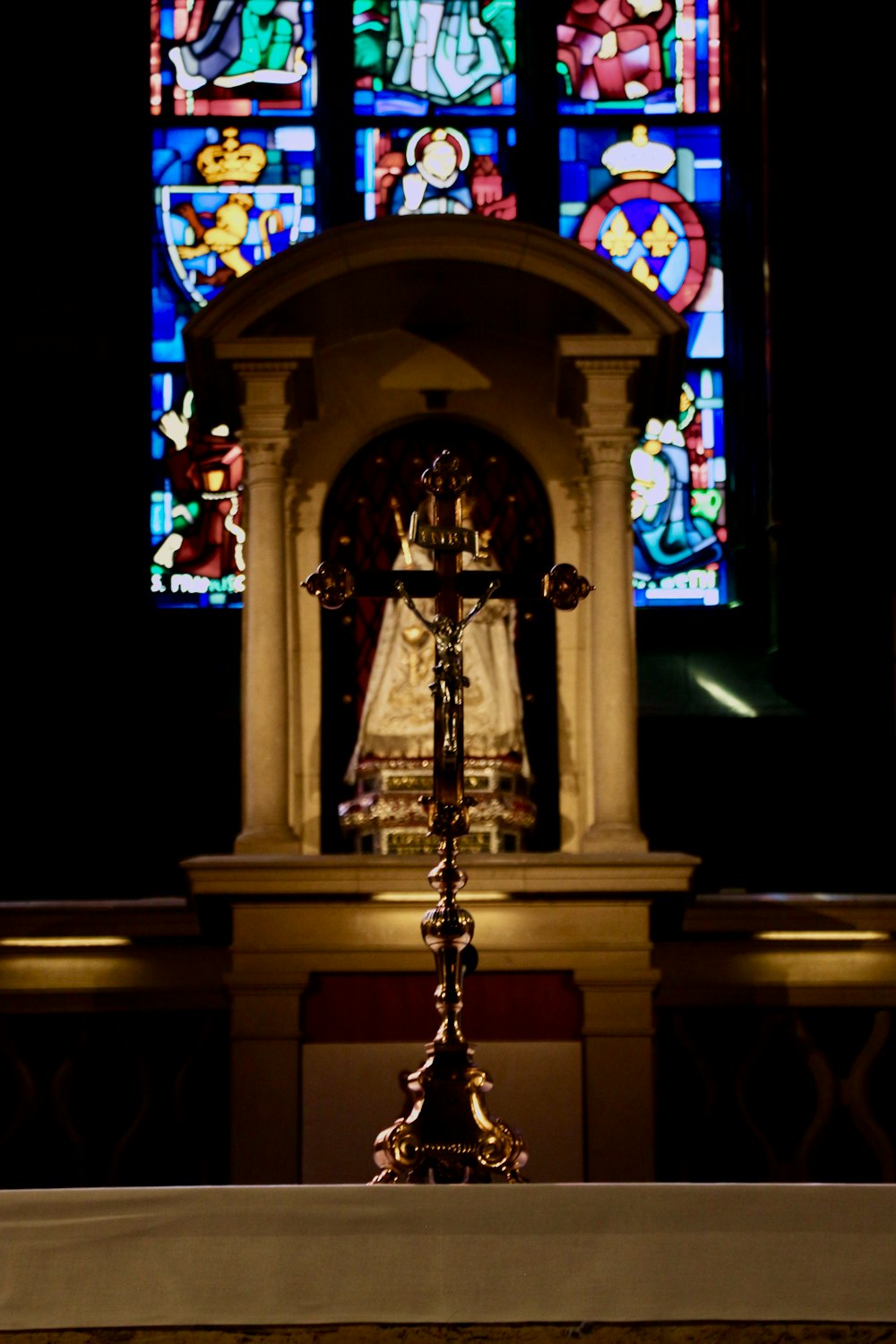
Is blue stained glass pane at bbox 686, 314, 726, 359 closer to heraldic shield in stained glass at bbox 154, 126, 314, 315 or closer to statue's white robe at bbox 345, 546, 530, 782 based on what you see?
heraldic shield in stained glass at bbox 154, 126, 314, 315

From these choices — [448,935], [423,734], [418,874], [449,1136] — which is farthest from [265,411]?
[449,1136]

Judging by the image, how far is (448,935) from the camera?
14.6 ft

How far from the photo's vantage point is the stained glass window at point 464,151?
910 cm

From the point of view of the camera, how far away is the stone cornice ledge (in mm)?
6297

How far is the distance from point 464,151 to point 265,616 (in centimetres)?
329

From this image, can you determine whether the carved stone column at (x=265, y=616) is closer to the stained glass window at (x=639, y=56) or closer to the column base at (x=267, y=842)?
the column base at (x=267, y=842)

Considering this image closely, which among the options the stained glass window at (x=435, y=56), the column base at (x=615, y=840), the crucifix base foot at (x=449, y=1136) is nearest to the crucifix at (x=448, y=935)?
the crucifix base foot at (x=449, y=1136)

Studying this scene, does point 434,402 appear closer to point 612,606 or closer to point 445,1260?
point 612,606

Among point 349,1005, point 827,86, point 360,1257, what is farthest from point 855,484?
point 360,1257

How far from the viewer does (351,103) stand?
30.7 ft

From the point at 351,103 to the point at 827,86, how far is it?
6.70ft

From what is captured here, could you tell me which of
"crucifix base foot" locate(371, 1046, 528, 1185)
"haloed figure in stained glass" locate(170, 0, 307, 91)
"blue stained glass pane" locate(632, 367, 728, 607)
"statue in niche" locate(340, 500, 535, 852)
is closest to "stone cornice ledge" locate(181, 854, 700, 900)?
"statue in niche" locate(340, 500, 535, 852)

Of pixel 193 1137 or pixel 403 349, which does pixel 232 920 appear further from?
pixel 403 349

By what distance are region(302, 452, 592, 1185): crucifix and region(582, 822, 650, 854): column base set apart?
6.10 ft
